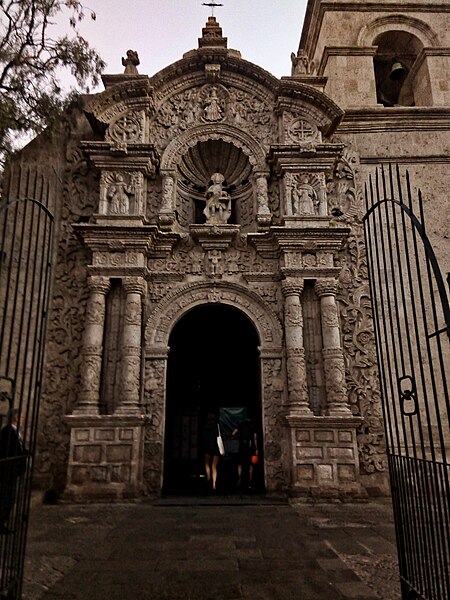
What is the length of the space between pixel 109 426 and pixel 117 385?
2.61 feet

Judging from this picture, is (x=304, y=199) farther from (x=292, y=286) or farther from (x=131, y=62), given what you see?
(x=131, y=62)

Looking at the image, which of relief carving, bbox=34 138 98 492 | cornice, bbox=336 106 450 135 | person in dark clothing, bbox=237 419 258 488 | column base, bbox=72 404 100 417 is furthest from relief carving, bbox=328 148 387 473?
relief carving, bbox=34 138 98 492

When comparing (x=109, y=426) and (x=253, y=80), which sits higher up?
(x=253, y=80)

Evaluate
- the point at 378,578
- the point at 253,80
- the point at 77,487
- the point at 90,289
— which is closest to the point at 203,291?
the point at 90,289

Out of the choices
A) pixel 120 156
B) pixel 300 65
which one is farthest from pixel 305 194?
pixel 120 156

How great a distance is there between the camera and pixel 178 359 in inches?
472

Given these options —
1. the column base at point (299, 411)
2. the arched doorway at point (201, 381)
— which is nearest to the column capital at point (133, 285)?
the arched doorway at point (201, 381)

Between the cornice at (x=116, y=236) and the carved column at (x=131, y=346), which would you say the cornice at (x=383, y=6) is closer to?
the cornice at (x=116, y=236)

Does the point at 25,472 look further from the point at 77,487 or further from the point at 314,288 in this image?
the point at 314,288

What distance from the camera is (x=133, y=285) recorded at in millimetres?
8750

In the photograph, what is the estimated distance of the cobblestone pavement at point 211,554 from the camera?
369 centimetres

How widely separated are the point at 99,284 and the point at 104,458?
318cm

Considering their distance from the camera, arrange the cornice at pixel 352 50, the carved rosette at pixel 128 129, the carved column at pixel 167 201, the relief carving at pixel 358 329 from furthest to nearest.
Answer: the cornice at pixel 352 50
the carved rosette at pixel 128 129
the carved column at pixel 167 201
the relief carving at pixel 358 329

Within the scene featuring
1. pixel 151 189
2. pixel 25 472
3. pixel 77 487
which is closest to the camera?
pixel 25 472
